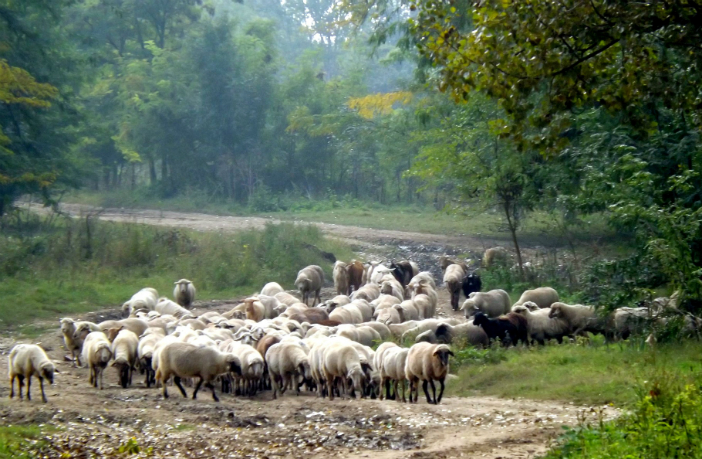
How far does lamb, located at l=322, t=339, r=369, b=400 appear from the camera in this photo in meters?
10.9

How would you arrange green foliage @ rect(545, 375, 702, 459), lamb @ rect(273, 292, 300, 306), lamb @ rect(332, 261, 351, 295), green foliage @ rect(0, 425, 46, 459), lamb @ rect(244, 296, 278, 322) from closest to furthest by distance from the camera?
green foliage @ rect(545, 375, 702, 459)
green foliage @ rect(0, 425, 46, 459)
lamb @ rect(244, 296, 278, 322)
lamb @ rect(273, 292, 300, 306)
lamb @ rect(332, 261, 351, 295)

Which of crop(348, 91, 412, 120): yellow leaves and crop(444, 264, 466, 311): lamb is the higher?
crop(348, 91, 412, 120): yellow leaves

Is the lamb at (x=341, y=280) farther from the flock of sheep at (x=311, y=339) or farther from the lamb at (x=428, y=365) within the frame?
the lamb at (x=428, y=365)

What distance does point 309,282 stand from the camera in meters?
19.4

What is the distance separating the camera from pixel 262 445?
26.9 ft

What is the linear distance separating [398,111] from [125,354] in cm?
2451

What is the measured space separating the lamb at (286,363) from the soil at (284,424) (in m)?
0.51

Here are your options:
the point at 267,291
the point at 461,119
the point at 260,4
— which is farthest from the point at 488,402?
the point at 260,4

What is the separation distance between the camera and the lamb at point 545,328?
13734mm

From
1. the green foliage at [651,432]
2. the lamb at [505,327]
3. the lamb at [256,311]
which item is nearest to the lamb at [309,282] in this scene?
the lamb at [256,311]

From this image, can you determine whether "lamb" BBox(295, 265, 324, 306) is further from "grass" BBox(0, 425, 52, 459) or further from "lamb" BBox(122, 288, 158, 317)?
"grass" BBox(0, 425, 52, 459)

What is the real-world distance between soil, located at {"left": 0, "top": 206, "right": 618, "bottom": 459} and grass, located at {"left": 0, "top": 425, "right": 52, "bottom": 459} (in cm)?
12

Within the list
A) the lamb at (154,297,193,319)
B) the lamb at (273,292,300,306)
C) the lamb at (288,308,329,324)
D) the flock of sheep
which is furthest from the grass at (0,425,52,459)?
the lamb at (273,292,300,306)

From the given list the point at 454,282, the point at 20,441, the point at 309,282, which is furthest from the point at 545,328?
the point at 20,441
